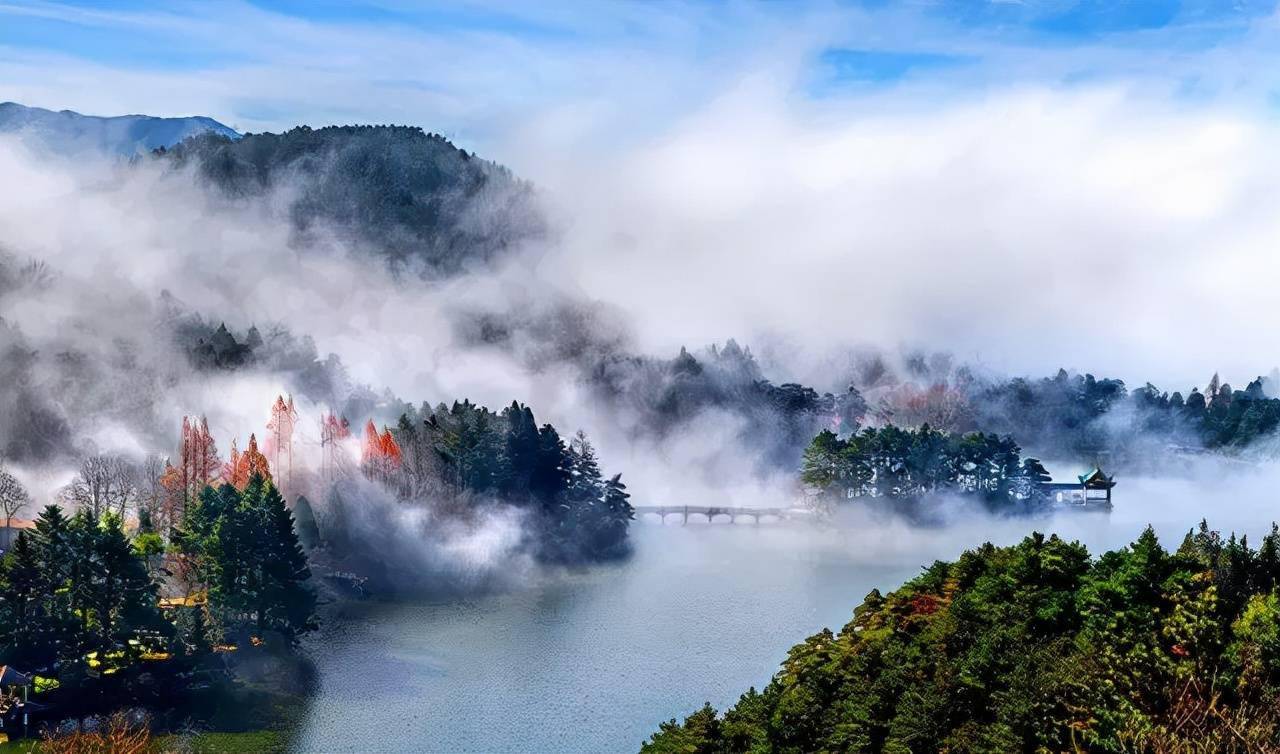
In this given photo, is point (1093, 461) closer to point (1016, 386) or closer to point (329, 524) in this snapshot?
point (1016, 386)

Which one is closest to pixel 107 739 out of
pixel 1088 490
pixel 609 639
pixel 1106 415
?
pixel 609 639

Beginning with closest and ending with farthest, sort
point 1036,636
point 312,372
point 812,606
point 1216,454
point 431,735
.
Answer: point 1036,636 → point 431,735 → point 812,606 → point 312,372 → point 1216,454

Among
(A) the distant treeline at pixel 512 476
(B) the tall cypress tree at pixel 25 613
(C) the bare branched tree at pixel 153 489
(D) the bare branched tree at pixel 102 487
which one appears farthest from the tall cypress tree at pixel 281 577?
(A) the distant treeline at pixel 512 476

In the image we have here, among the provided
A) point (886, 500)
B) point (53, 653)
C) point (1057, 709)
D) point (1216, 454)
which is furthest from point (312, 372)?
point (1057, 709)

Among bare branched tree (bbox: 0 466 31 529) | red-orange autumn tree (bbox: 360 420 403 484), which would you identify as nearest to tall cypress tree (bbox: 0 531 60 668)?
bare branched tree (bbox: 0 466 31 529)

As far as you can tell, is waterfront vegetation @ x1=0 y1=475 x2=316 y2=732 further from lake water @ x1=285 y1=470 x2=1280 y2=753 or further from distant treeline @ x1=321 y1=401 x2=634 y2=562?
distant treeline @ x1=321 y1=401 x2=634 y2=562

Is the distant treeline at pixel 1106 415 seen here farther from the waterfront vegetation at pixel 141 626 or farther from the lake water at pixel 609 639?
the waterfront vegetation at pixel 141 626

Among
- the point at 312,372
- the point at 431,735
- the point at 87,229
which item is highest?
the point at 87,229
